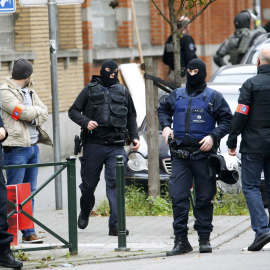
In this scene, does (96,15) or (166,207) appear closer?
(166,207)

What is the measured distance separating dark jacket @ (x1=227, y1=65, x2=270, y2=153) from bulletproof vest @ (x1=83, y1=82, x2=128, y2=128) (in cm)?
154

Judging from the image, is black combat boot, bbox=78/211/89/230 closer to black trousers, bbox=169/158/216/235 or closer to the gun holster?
the gun holster

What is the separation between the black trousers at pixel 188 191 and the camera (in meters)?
7.84

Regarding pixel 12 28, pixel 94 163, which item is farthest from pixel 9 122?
pixel 12 28

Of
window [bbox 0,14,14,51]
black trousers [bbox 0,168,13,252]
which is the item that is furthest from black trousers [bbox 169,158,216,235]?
window [bbox 0,14,14,51]

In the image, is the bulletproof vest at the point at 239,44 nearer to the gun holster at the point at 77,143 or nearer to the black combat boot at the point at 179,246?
the gun holster at the point at 77,143

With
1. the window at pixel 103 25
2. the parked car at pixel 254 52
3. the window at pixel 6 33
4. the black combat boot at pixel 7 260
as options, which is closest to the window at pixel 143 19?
the window at pixel 103 25

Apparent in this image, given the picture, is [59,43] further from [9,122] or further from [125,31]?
[9,122]

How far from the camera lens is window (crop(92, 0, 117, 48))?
62.7 feet

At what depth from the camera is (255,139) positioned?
7.86 m

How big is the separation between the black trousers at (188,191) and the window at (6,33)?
804cm

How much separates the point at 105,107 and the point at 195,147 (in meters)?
1.47

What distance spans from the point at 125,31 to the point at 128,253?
12383 mm

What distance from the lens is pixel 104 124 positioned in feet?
29.2
